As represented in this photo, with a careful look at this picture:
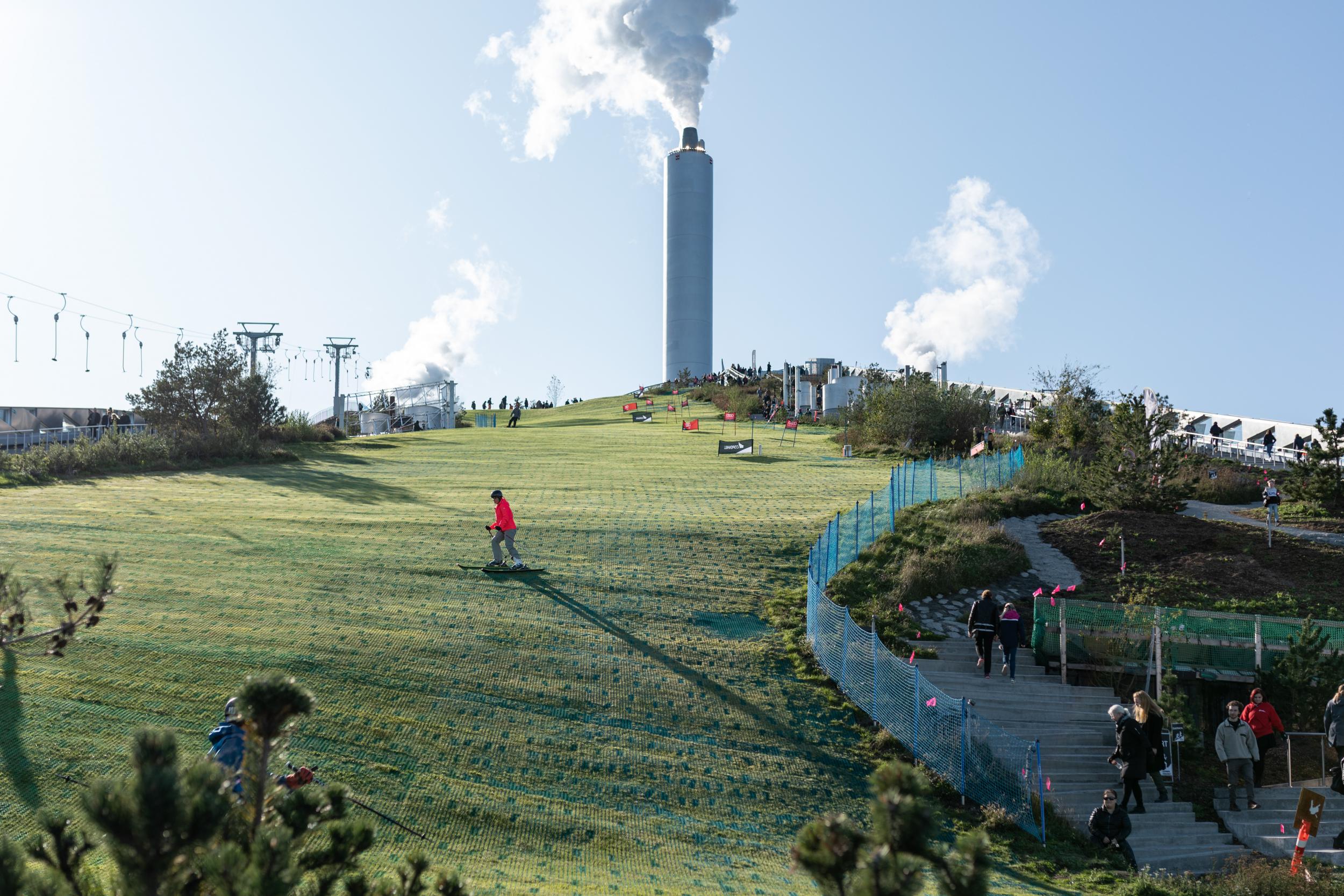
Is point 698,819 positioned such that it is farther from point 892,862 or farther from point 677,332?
point 677,332

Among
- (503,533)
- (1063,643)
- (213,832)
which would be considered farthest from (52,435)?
(213,832)

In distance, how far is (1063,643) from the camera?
56.9ft

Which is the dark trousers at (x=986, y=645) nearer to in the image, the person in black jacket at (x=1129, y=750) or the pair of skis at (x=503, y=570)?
the person in black jacket at (x=1129, y=750)

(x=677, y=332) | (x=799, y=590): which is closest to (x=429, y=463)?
(x=799, y=590)

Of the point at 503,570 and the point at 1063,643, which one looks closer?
the point at 1063,643

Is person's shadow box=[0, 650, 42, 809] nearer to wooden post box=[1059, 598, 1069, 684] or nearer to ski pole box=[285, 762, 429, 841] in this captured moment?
ski pole box=[285, 762, 429, 841]

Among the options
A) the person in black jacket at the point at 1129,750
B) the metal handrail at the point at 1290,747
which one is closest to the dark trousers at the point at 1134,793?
the person in black jacket at the point at 1129,750

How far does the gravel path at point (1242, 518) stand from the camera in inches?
976

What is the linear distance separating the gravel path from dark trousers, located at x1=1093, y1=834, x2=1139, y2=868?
15030 mm

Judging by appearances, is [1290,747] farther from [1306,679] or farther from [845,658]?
[845,658]

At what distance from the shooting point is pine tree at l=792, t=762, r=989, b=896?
Result: 3.84m

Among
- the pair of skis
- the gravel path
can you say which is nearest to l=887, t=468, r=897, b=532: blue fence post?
the gravel path

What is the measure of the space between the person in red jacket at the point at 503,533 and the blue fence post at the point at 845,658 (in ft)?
21.3

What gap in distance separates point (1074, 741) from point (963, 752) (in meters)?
2.74
